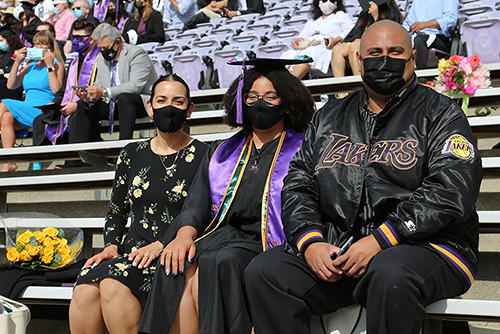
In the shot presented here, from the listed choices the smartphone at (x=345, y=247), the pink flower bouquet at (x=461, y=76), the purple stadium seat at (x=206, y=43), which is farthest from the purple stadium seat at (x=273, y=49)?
the smartphone at (x=345, y=247)

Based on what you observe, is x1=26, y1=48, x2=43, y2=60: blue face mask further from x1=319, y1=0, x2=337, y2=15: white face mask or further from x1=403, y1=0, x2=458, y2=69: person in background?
x1=403, y1=0, x2=458, y2=69: person in background

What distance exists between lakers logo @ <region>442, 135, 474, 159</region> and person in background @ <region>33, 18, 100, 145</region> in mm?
2979

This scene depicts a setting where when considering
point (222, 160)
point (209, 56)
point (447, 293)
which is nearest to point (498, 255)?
point (447, 293)

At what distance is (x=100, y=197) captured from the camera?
12.8 feet

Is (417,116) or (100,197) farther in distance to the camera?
(100,197)

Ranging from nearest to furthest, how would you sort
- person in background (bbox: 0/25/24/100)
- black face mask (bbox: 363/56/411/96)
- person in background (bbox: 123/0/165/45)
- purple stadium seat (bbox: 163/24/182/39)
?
black face mask (bbox: 363/56/411/96), person in background (bbox: 0/25/24/100), person in background (bbox: 123/0/165/45), purple stadium seat (bbox: 163/24/182/39)

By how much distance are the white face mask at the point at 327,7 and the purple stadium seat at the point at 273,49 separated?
1.66 feet

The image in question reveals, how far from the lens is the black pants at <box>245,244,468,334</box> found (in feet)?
4.74

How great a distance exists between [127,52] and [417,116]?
2.79 m

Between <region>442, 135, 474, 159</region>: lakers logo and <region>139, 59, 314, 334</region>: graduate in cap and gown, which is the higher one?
<region>442, 135, 474, 159</region>: lakers logo

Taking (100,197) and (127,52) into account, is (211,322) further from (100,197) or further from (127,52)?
(127,52)

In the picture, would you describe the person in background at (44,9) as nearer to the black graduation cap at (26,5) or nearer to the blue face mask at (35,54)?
the black graduation cap at (26,5)

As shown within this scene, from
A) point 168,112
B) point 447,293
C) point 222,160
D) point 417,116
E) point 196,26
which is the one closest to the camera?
point 447,293

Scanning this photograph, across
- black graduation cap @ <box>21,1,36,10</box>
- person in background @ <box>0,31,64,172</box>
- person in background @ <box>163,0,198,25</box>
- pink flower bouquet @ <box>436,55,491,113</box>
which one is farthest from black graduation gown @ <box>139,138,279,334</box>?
black graduation cap @ <box>21,1,36,10</box>
